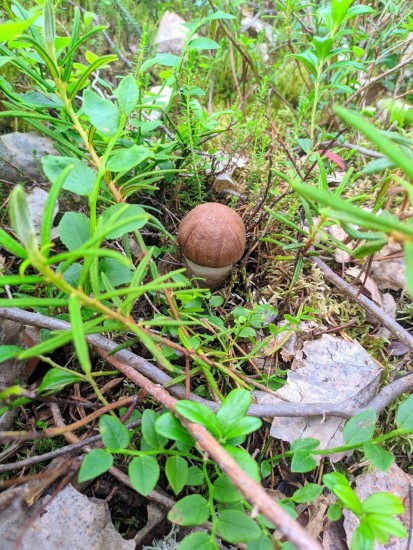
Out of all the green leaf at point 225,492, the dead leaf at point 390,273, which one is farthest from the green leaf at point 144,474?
the dead leaf at point 390,273

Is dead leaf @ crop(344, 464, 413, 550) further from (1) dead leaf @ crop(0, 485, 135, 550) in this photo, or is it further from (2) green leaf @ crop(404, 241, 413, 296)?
(2) green leaf @ crop(404, 241, 413, 296)

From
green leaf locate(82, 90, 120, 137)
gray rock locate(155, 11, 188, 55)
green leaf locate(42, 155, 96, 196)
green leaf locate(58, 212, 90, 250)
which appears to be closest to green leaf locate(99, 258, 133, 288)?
green leaf locate(58, 212, 90, 250)

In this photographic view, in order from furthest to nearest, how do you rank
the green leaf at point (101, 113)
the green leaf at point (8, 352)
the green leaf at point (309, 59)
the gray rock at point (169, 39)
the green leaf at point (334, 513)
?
the gray rock at point (169, 39), the green leaf at point (309, 59), the green leaf at point (101, 113), the green leaf at point (334, 513), the green leaf at point (8, 352)

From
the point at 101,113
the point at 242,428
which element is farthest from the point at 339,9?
the point at 242,428

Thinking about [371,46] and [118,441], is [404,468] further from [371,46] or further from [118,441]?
[371,46]

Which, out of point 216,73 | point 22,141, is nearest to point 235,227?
point 22,141

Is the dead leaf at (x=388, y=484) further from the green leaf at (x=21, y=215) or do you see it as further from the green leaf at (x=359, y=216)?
the green leaf at (x=21, y=215)

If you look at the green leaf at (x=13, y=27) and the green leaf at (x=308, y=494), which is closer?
the green leaf at (x=13, y=27)
